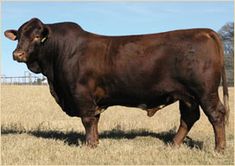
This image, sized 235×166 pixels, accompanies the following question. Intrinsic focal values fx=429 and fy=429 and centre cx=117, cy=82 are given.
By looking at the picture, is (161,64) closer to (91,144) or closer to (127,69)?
(127,69)

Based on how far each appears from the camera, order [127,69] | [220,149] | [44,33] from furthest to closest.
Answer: [44,33] < [127,69] < [220,149]

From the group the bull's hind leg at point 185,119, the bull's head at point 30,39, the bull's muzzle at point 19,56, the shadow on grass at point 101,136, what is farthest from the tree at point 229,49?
the bull's muzzle at point 19,56

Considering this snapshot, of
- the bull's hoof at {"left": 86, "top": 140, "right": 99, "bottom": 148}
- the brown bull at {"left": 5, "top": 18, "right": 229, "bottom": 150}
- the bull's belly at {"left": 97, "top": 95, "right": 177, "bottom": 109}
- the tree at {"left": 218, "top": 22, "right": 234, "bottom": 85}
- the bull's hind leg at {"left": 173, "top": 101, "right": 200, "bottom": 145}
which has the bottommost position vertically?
the tree at {"left": 218, "top": 22, "right": 234, "bottom": 85}

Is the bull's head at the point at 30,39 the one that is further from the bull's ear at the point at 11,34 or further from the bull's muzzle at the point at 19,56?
the bull's ear at the point at 11,34

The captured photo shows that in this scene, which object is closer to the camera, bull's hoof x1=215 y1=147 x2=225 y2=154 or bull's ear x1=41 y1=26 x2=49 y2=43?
bull's hoof x1=215 y1=147 x2=225 y2=154

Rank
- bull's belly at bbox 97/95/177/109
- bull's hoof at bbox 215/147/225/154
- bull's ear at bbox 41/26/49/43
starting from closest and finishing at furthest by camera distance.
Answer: bull's hoof at bbox 215/147/225/154 < bull's belly at bbox 97/95/177/109 < bull's ear at bbox 41/26/49/43

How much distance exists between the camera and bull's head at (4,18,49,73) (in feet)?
24.3

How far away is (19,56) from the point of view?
24.0 feet

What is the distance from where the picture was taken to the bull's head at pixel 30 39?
7422 mm

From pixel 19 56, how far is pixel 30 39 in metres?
0.41

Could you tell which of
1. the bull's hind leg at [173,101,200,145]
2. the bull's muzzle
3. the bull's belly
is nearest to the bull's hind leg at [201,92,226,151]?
the bull's belly

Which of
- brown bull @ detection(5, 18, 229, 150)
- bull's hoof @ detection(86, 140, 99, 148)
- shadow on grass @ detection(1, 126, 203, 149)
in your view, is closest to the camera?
brown bull @ detection(5, 18, 229, 150)

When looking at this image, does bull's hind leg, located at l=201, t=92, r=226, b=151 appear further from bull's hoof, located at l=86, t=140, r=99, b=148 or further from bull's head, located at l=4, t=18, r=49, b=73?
bull's head, located at l=4, t=18, r=49, b=73

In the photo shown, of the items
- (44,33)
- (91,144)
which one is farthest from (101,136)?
(44,33)
